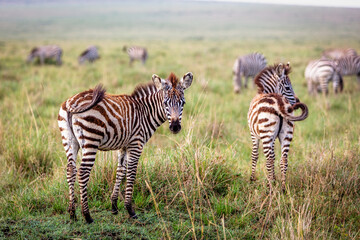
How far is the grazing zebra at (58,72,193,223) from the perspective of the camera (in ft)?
12.0

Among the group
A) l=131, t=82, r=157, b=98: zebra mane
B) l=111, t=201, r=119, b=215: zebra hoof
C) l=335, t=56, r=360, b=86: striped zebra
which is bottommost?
l=111, t=201, r=119, b=215: zebra hoof

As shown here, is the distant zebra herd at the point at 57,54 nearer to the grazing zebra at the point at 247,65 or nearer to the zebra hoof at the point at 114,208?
the grazing zebra at the point at 247,65

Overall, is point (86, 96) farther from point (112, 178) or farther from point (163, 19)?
point (163, 19)

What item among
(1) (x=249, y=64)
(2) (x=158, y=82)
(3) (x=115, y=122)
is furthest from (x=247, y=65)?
(3) (x=115, y=122)

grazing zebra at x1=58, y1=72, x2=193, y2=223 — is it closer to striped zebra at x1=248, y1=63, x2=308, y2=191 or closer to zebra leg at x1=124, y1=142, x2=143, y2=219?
zebra leg at x1=124, y1=142, x2=143, y2=219

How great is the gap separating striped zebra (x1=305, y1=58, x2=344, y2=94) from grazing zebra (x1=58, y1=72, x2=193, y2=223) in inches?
384

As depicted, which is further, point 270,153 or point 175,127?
point 270,153

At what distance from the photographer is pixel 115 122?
386 cm

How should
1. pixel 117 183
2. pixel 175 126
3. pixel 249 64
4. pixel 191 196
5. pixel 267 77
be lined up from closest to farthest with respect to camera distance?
pixel 175 126
pixel 117 183
pixel 191 196
pixel 267 77
pixel 249 64

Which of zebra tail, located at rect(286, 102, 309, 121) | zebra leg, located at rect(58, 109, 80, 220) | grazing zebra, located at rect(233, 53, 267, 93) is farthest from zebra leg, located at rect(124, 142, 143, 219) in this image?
grazing zebra, located at rect(233, 53, 267, 93)

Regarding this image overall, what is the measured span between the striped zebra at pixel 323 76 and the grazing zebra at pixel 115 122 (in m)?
9.74

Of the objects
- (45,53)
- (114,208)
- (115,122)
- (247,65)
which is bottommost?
(114,208)

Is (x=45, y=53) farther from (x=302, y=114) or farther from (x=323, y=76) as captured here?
(x=302, y=114)

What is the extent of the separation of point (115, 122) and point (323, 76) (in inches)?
423
